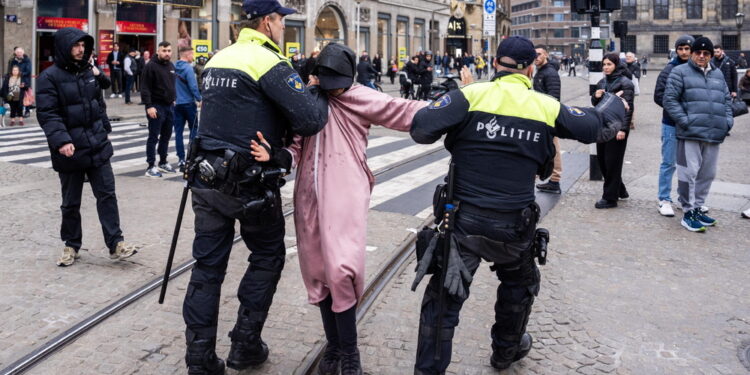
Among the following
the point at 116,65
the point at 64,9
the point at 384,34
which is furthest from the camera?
the point at 384,34

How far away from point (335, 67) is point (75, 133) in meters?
3.06

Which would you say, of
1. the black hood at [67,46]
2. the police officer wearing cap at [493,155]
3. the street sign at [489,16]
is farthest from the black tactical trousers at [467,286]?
the street sign at [489,16]

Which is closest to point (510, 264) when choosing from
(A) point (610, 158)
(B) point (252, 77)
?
(B) point (252, 77)

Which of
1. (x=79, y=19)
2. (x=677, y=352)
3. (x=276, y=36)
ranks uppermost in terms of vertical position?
(x=79, y=19)

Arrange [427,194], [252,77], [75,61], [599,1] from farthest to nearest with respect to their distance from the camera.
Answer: [599,1] < [427,194] < [75,61] < [252,77]

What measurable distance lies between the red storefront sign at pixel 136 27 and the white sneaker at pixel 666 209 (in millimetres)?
22072

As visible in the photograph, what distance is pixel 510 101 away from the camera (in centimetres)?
358

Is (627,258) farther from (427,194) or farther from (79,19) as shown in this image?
(79,19)

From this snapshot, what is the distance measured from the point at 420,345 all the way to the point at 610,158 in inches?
213

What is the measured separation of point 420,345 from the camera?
365cm

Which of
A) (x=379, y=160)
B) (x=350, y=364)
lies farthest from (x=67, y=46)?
(x=379, y=160)

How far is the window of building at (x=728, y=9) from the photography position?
74062 mm

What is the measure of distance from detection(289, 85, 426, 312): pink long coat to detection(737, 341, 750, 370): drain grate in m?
2.35

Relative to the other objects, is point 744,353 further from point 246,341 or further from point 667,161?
point 667,161
